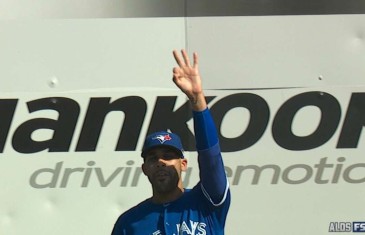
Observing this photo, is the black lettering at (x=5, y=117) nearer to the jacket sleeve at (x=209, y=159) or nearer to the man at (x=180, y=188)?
the man at (x=180, y=188)

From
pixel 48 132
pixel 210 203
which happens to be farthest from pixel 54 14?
pixel 210 203

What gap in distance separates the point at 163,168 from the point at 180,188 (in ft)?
0.37

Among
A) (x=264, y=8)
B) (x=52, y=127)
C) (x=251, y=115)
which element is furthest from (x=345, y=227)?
(x=52, y=127)

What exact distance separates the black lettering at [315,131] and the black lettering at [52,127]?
1.08 metres

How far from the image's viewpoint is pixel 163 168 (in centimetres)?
179

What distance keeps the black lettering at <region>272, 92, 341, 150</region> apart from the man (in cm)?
115

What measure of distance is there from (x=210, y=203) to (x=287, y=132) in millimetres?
1209

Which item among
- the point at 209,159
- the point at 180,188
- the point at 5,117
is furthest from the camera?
the point at 5,117

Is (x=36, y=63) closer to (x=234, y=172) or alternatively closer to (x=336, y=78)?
(x=234, y=172)

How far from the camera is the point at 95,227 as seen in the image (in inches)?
112

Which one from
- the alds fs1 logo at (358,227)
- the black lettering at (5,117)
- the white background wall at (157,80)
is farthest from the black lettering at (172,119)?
the alds fs1 logo at (358,227)

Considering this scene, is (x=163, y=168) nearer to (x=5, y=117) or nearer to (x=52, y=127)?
(x=52, y=127)

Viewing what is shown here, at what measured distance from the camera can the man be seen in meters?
1.75

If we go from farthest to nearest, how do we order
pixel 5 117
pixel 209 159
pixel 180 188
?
pixel 5 117 → pixel 180 188 → pixel 209 159
